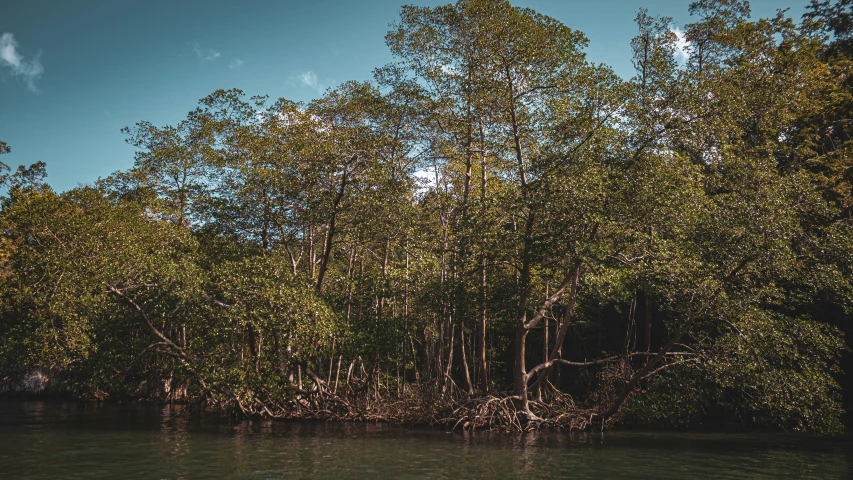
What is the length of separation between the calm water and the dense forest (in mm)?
1258

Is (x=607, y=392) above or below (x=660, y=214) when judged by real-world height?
below

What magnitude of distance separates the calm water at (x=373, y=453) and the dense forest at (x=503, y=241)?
1258 millimetres

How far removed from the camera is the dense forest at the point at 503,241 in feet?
51.0

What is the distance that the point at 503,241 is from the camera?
17.7 metres

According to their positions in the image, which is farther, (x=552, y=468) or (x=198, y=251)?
(x=198, y=251)

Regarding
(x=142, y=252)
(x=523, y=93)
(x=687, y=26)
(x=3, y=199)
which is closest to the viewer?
(x=142, y=252)

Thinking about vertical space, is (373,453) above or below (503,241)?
below

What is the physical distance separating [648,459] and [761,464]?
2.22 meters

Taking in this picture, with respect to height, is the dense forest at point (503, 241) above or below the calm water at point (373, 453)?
above

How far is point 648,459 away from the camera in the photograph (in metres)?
12.9

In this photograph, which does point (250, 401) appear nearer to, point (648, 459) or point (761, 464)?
point (648, 459)

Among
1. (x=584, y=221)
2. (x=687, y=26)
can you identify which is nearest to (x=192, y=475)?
(x=584, y=221)

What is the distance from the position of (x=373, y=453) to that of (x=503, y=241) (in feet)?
23.6

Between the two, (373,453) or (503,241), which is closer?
(373,453)
